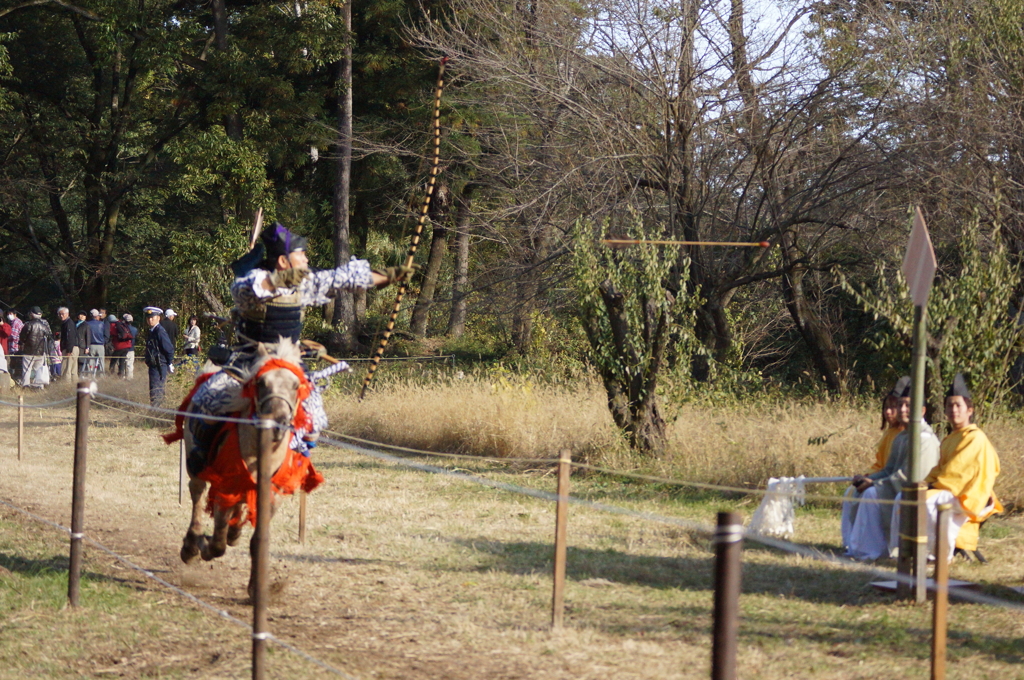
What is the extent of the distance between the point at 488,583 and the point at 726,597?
4.26 meters

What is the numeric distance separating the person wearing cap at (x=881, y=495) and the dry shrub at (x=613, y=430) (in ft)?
7.01

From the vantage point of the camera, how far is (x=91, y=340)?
2348cm

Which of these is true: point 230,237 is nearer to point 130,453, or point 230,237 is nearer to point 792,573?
point 130,453

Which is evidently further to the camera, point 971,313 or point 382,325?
point 382,325

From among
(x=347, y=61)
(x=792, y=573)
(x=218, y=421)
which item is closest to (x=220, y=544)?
(x=218, y=421)

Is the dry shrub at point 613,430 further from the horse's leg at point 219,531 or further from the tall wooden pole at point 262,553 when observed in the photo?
the tall wooden pole at point 262,553

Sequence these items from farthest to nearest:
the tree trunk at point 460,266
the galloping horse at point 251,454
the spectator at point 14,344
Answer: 1. the spectator at point 14,344
2. the tree trunk at point 460,266
3. the galloping horse at point 251,454

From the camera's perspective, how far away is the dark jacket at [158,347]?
1814cm

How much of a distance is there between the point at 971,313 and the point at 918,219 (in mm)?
3933

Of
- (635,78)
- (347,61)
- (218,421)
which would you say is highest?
(347,61)

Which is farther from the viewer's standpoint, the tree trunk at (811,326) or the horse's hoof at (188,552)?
the tree trunk at (811,326)

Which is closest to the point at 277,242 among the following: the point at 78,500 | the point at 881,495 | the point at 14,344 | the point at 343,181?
the point at 78,500

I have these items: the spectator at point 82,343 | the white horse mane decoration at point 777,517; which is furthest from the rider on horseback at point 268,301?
the spectator at point 82,343

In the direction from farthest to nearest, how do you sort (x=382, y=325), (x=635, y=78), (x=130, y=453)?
(x=382, y=325), (x=635, y=78), (x=130, y=453)
